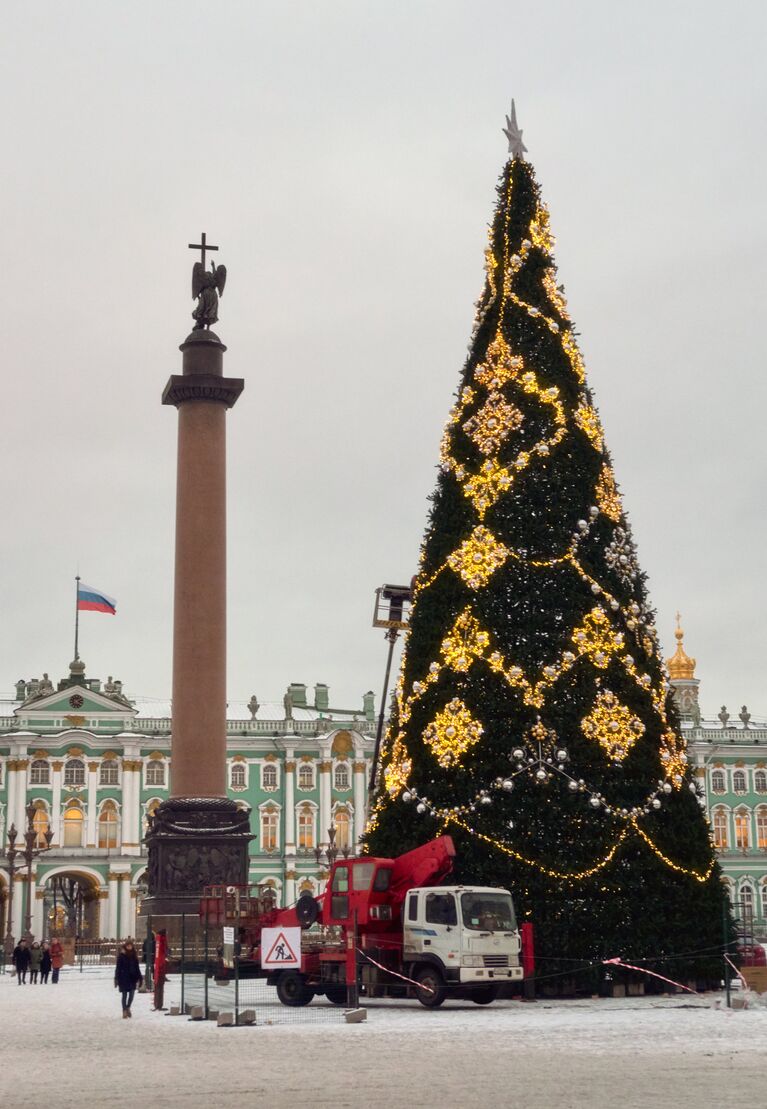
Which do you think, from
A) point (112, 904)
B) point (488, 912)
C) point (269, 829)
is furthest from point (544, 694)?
point (269, 829)

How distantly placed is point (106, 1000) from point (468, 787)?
9959 mm

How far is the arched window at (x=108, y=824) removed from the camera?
85250 mm

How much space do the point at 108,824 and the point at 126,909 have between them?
4.97 metres

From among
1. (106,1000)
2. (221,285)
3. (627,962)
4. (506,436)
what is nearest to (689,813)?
(627,962)

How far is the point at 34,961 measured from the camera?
43188 millimetres

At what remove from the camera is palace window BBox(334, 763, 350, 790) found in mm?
90625

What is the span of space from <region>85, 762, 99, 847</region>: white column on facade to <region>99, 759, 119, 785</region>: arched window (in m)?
0.32

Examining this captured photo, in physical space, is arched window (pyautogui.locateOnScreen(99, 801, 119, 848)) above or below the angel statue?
below

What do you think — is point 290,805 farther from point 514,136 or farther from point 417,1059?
point 417,1059

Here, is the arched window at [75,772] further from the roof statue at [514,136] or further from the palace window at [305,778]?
the roof statue at [514,136]

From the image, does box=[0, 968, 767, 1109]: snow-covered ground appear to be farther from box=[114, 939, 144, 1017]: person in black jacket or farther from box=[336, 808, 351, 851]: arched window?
box=[336, 808, 351, 851]: arched window

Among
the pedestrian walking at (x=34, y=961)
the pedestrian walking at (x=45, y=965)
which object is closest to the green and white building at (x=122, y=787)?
the pedestrian walking at (x=34, y=961)

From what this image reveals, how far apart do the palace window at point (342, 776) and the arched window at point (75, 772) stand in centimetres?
1438

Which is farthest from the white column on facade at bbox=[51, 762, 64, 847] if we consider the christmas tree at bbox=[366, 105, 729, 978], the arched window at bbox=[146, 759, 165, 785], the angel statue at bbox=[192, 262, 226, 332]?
the christmas tree at bbox=[366, 105, 729, 978]
